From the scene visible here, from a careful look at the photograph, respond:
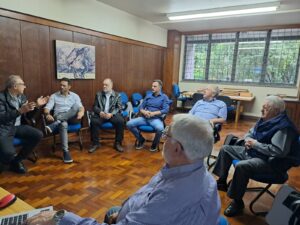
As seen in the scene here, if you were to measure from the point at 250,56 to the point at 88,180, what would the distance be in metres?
5.86

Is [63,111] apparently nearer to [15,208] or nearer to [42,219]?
[15,208]

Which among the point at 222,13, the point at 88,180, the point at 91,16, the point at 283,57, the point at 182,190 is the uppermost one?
the point at 222,13

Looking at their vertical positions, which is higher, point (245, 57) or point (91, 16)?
point (91, 16)

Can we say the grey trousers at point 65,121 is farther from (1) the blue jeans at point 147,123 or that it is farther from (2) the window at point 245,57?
(2) the window at point 245,57

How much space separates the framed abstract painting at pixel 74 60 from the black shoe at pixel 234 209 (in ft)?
10.8

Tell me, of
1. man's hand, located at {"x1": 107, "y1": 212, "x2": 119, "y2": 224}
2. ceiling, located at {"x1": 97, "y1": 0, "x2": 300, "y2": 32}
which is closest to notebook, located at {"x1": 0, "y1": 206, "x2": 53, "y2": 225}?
man's hand, located at {"x1": 107, "y1": 212, "x2": 119, "y2": 224}

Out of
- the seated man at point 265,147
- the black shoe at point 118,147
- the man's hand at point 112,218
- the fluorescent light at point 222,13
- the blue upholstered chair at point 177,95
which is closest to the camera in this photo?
the man's hand at point 112,218

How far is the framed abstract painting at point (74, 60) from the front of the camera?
388cm

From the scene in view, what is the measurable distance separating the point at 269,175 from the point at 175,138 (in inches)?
60.6

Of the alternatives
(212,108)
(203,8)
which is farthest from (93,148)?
(203,8)

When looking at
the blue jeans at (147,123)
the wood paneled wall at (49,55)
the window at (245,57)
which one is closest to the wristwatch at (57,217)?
the blue jeans at (147,123)

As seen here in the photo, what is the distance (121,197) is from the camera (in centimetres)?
236

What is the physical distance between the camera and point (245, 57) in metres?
6.60

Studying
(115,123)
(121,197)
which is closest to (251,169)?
(121,197)
